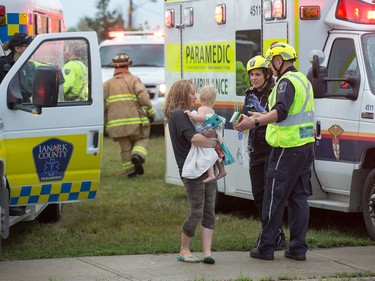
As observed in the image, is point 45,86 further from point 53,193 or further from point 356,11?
point 356,11

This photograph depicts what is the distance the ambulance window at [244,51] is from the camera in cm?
1069

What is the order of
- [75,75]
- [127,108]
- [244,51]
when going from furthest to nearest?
[127,108] < [244,51] < [75,75]

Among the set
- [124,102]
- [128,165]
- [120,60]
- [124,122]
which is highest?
[120,60]

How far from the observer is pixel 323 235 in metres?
10.1

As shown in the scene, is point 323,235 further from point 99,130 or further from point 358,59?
point 99,130

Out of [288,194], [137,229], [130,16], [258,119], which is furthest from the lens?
[130,16]

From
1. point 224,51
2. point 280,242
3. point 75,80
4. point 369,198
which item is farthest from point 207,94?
point 224,51

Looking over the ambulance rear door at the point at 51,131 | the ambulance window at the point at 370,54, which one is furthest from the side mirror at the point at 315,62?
the ambulance rear door at the point at 51,131

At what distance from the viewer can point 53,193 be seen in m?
8.95

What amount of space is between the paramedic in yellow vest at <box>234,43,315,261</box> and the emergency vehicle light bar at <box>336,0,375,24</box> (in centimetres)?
135

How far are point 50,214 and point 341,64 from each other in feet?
10.8

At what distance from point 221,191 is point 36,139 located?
10.4 feet

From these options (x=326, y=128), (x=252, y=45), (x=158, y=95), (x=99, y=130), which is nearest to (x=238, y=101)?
(x=252, y=45)

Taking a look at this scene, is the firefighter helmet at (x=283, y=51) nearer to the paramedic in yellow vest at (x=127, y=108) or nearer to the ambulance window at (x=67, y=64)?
the ambulance window at (x=67, y=64)
